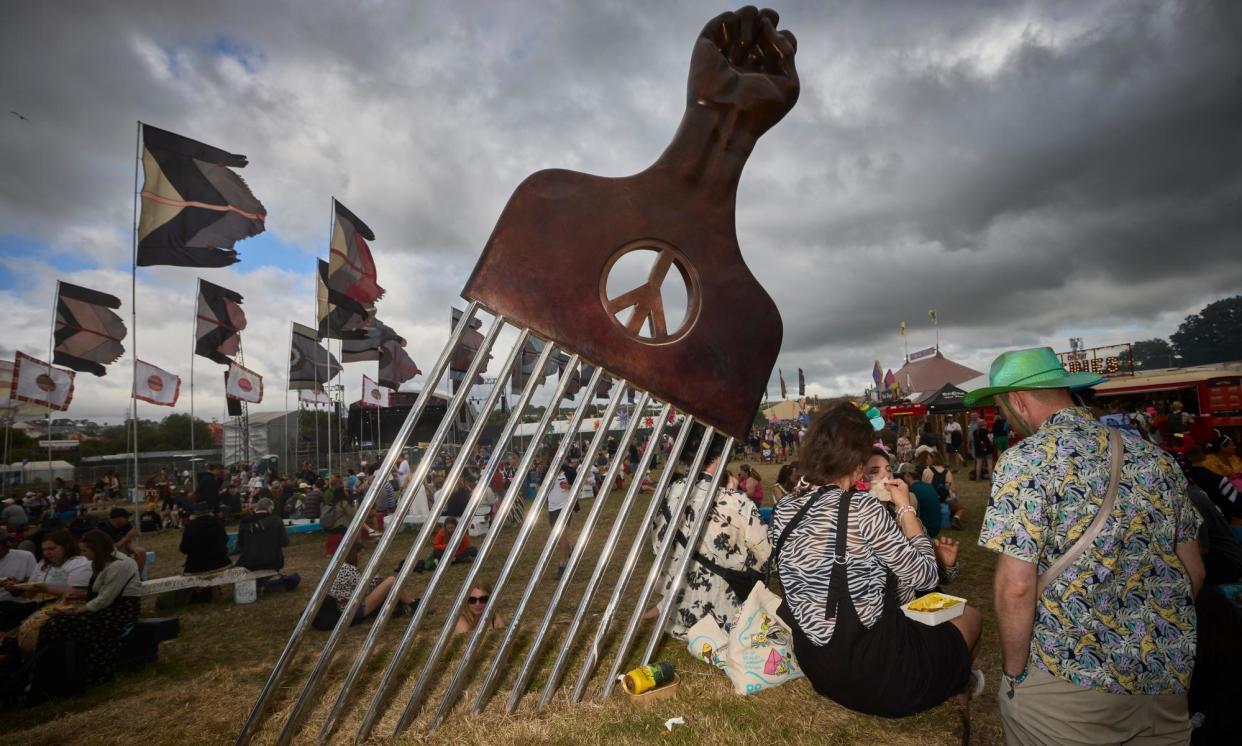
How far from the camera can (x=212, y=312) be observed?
13.5 meters

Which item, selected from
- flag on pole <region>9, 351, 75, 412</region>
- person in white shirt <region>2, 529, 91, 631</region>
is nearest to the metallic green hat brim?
person in white shirt <region>2, 529, 91, 631</region>

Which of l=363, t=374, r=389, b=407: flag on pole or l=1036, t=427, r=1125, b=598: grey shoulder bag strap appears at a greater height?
l=363, t=374, r=389, b=407: flag on pole

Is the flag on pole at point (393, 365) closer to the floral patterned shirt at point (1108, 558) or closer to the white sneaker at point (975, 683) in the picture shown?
the white sneaker at point (975, 683)

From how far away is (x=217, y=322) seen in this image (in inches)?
532

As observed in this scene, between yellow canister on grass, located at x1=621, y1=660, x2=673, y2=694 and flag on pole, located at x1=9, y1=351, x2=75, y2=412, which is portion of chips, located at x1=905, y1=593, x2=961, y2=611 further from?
flag on pole, located at x1=9, y1=351, x2=75, y2=412

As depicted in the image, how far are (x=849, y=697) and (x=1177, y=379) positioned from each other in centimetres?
2617

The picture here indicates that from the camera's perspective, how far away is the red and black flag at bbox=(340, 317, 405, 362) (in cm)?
1631

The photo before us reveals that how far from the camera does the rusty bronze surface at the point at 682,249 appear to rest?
147 inches

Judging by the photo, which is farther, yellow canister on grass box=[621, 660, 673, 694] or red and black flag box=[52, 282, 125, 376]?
red and black flag box=[52, 282, 125, 376]

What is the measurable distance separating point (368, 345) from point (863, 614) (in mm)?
17035

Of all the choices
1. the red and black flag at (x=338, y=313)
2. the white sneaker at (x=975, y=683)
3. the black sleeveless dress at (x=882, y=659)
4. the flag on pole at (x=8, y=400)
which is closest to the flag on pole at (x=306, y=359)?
the red and black flag at (x=338, y=313)

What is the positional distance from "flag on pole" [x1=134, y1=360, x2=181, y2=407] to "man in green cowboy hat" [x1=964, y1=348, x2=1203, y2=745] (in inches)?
664

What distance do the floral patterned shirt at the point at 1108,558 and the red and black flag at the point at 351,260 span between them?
43.6ft

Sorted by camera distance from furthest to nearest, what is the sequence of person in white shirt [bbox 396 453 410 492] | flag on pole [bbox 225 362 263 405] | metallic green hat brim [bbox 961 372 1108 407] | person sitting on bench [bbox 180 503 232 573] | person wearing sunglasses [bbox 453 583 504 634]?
1. flag on pole [bbox 225 362 263 405]
2. person in white shirt [bbox 396 453 410 492]
3. person sitting on bench [bbox 180 503 232 573]
4. person wearing sunglasses [bbox 453 583 504 634]
5. metallic green hat brim [bbox 961 372 1108 407]
